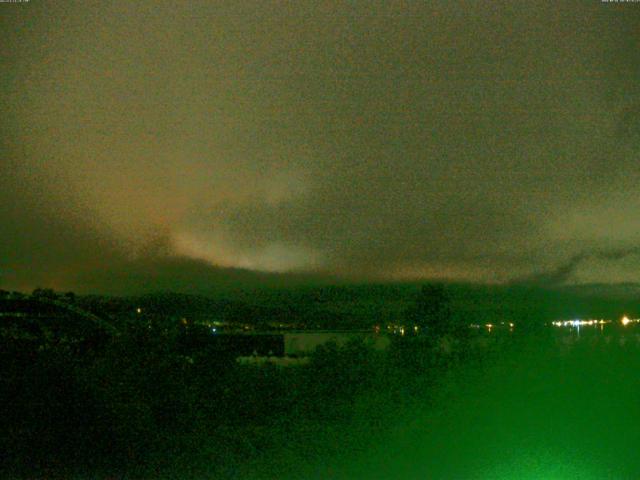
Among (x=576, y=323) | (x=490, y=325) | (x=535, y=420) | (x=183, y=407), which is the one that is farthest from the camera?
(x=576, y=323)

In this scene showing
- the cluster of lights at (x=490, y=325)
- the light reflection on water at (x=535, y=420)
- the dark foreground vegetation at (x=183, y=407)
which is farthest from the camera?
the cluster of lights at (x=490, y=325)

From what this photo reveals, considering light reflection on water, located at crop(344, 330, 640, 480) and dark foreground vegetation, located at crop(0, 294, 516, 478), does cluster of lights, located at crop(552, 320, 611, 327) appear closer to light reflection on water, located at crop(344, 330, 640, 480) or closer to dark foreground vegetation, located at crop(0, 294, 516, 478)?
light reflection on water, located at crop(344, 330, 640, 480)

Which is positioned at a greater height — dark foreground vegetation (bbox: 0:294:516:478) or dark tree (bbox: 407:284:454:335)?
dark tree (bbox: 407:284:454:335)

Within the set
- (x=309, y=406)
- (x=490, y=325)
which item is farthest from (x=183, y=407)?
(x=490, y=325)

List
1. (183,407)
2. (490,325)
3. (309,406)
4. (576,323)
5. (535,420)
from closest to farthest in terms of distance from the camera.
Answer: (183,407), (309,406), (535,420), (490,325), (576,323)

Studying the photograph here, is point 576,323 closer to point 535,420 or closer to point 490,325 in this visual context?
point 490,325

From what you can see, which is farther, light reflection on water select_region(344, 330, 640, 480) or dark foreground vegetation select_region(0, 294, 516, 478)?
light reflection on water select_region(344, 330, 640, 480)

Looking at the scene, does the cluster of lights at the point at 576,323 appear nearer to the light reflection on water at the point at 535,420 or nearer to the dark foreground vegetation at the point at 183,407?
the light reflection on water at the point at 535,420

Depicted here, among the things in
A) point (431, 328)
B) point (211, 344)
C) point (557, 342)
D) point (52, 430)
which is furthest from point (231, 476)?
point (557, 342)


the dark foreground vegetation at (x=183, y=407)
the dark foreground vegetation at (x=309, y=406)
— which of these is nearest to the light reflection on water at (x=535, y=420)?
the dark foreground vegetation at (x=309, y=406)

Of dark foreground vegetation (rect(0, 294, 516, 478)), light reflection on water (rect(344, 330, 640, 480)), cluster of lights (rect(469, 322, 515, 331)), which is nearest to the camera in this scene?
dark foreground vegetation (rect(0, 294, 516, 478))

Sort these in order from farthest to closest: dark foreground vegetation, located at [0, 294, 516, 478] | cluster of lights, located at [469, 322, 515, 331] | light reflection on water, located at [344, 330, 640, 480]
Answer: cluster of lights, located at [469, 322, 515, 331], light reflection on water, located at [344, 330, 640, 480], dark foreground vegetation, located at [0, 294, 516, 478]

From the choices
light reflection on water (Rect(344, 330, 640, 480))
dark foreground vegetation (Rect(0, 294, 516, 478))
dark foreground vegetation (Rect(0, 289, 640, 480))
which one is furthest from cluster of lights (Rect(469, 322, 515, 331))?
dark foreground vegetation (Rect(0, 294, 516, 478))
